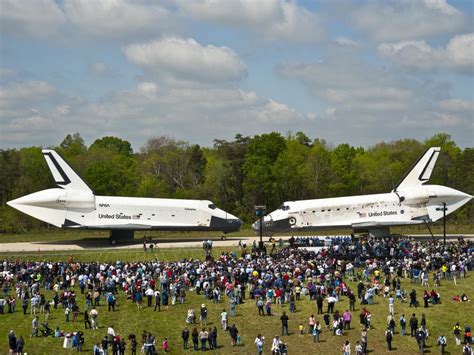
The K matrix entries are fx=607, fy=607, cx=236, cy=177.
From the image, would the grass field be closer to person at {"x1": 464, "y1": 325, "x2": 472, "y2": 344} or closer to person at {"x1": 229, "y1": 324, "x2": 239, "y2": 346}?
person at {"x1": 229, "y1": 324, "x2": 239, "y2": 346}

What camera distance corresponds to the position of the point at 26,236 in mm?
65812

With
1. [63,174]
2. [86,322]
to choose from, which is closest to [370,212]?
[63,174]

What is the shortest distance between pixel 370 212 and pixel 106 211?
24.5m

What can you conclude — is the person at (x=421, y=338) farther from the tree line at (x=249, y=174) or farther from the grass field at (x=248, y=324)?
the tree line at (x=249, y=174)

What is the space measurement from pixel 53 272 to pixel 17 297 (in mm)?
3131

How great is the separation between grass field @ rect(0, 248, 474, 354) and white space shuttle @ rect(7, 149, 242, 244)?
21.7 m

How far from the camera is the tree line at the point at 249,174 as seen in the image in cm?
8494

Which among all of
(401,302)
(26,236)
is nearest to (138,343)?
(401,302)

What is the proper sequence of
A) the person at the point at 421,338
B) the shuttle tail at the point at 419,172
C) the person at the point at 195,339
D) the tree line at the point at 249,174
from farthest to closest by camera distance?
the tree line at the point at 249,174 < the shuttle tail at the point at 419,172 < the person at the point at 195,339 < the person at the point at 421,338

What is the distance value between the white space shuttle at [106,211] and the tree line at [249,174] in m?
22.1

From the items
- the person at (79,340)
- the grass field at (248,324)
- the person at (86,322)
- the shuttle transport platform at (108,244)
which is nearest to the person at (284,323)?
the grass field at (248,324)

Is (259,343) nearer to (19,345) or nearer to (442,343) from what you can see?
(442,343)

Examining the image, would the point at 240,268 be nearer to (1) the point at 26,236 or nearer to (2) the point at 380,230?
(2) the point at 380,230

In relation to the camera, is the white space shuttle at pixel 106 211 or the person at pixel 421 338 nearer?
Result: the person at pixel 421 338
